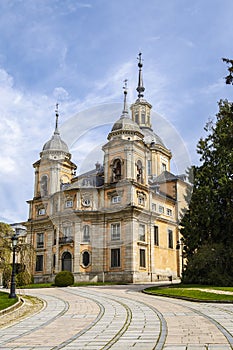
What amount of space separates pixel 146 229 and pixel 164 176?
50.4ft

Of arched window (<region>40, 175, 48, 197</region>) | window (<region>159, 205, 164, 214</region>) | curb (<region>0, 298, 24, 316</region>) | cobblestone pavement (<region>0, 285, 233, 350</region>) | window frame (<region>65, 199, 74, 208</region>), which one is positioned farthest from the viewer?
arched window (<region>40, 175, 48, 197</region>)

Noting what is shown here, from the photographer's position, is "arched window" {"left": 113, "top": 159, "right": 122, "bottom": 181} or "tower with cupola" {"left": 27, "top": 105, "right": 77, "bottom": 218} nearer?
"arched window" {"left": 113, "top": 159, "right": 122, "bottom": 181}

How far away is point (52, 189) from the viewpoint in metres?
53.1

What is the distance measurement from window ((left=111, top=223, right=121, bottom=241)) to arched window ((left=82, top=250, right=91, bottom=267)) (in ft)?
11.0

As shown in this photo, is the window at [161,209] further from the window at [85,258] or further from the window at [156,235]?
the window at [85,258]

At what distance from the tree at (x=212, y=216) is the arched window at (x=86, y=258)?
14.8 m

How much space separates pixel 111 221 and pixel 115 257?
13.6 feet

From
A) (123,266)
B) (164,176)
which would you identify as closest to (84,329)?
(123,266)

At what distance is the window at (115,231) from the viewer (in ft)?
150

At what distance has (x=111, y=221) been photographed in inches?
1825

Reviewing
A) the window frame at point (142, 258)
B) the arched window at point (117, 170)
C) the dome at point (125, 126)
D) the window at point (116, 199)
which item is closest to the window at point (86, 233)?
the window at point (116, 199)

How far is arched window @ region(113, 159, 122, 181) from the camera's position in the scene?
156 feet

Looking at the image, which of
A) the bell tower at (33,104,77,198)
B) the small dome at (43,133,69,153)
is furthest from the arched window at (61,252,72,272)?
the small dome at (43,133,69,153)

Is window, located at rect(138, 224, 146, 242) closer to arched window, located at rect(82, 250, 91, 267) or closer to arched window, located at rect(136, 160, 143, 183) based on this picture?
arched window, located at rect(136, 160, 143, 183)
